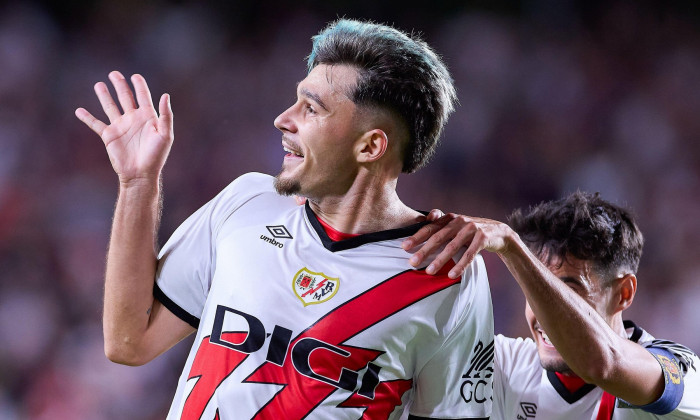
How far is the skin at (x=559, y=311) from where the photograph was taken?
188 centimetres

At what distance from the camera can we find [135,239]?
1895mm

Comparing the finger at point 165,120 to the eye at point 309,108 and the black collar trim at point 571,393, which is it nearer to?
the eye at point 309,108

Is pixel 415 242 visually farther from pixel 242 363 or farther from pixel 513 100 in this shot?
pixel 513 100

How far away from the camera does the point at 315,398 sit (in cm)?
180

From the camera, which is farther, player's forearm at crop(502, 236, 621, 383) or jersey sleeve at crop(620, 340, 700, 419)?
jersey sleeve at crop(620, 340, 700, 419)

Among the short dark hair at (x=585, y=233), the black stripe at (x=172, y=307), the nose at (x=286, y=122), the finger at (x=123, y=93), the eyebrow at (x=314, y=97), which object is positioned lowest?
the black stripe at (x=172, y=307)

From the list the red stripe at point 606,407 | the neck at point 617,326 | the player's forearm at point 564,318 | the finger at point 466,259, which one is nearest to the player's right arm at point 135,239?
the finger at point 466,259

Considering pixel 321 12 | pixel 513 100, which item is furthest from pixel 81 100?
pixel 513 100

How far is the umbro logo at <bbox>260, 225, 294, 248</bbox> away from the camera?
198 centimetres

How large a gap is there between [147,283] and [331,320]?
1.69ft

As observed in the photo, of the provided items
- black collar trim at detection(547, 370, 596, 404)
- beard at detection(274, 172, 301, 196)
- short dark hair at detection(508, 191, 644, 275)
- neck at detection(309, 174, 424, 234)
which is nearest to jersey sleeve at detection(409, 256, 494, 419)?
neck at detection(309, 174, 424, 234)

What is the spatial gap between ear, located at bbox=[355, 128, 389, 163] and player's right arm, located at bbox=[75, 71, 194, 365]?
20.8 inches

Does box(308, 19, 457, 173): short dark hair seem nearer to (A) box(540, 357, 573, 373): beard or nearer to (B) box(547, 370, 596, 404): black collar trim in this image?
(A) box(540, 357, 573, 373): beard

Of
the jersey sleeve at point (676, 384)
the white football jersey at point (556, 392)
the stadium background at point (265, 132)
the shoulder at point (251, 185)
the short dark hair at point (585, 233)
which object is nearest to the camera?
the shoulder at point (251, 185)
